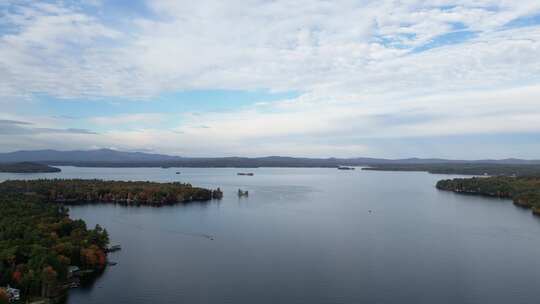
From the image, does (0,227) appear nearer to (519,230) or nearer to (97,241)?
(97,241)

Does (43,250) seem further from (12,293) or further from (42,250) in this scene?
(12,293)

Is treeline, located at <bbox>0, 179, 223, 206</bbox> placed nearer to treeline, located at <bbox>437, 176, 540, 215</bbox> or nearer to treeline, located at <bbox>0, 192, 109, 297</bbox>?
treeline, located at <bbox>0, 192, 109, 297</bbox>

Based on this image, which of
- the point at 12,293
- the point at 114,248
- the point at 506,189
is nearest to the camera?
the point at 12,293

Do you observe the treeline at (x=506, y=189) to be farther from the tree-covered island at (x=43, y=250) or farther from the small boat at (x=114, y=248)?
the tree-covered island at (x=43, y=250)

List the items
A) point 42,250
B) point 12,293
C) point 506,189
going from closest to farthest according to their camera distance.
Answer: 1. point 12,293
2. point 42,250
3. point 506,189

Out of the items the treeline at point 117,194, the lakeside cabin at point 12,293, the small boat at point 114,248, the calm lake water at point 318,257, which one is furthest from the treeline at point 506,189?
the lakeside cabin at point 12,293

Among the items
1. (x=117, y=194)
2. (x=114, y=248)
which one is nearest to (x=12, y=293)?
(x=114, y=248)

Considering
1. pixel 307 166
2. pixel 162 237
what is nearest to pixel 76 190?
pixel 162 237
